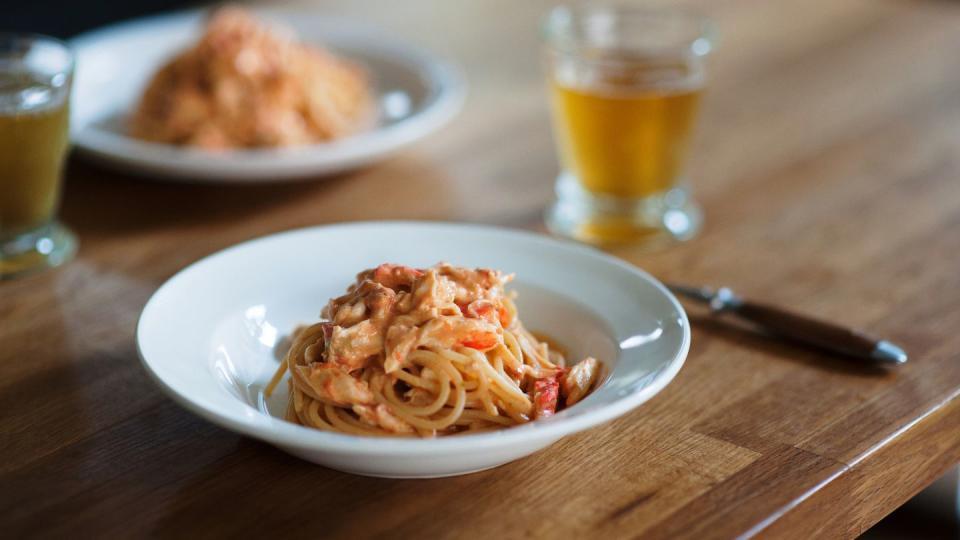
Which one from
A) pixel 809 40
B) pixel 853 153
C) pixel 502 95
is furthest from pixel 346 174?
pixel 809 40

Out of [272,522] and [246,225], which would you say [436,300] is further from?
[246,225]

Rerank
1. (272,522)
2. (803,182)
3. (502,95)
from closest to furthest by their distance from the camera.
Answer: (272,522)
(803,182)
(502,95)

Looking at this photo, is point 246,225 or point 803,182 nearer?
point 246,225

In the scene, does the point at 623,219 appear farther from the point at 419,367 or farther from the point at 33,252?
the point at 33,252

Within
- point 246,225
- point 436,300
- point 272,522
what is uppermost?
point 436,300

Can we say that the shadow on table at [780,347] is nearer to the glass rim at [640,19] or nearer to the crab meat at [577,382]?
the crab meat at [577,382]

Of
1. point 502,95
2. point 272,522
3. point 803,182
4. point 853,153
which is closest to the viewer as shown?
point 272,522

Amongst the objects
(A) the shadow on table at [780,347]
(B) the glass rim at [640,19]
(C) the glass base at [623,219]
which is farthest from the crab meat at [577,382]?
(B) the glass rim at [640,19]
